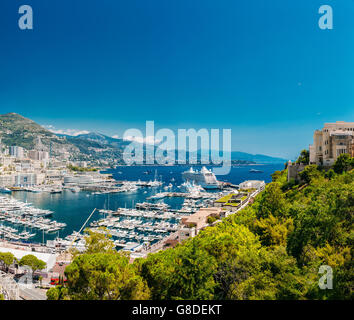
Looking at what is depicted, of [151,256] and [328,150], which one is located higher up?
[328,150]

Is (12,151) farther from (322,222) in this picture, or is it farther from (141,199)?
(322,222)

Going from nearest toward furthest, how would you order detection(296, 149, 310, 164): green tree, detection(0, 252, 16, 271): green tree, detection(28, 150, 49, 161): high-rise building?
detection(0, 252, 16, 271): green tree
detection(296, 149, 310, 164): green tree
detection(28, 150, 49, 161): high-rise building

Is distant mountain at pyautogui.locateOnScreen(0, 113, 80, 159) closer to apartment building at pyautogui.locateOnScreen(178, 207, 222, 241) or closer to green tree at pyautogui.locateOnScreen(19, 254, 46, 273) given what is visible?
apartment building at pyautogui.locateOnScreen(178, 207, 222, 241)

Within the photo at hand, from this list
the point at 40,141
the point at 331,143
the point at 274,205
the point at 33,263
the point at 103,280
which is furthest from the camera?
the point at 40,141

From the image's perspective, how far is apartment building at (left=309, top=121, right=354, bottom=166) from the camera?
495 inches

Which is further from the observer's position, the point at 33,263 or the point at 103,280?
the point at 33,263

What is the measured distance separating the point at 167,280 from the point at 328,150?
11.1 metres

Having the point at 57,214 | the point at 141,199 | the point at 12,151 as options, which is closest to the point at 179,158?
the point at 12,151

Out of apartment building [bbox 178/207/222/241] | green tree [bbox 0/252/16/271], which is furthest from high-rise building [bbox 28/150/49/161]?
green tree [bbox 0/252/16/271]

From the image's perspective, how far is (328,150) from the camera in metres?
13.1

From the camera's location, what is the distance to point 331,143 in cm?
1297

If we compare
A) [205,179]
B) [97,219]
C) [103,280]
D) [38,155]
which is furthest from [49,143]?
[103,280]

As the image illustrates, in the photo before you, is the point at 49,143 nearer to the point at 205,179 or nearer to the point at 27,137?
the point at 27,137
